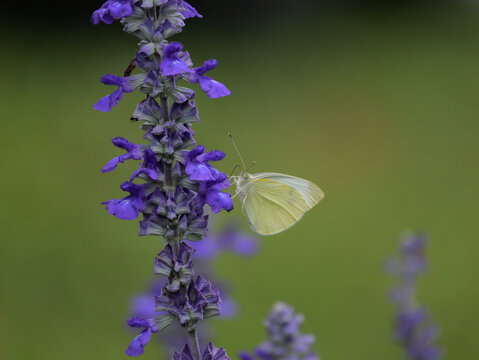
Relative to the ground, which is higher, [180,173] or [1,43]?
[1,43]

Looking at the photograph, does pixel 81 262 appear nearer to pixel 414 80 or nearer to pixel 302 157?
pixel 302 157

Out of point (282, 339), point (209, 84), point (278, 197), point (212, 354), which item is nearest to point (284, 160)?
point (278, 197)

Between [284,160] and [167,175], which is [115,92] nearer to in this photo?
[167,175]

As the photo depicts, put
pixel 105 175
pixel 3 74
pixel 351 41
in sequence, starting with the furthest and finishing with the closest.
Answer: pixel 351 41
pixel 3 74
pixel 105 175

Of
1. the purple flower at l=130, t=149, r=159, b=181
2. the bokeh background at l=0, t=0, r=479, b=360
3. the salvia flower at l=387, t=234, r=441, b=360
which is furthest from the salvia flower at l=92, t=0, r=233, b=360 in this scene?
the bokeh background at l=0, t=0, r=479, b=360

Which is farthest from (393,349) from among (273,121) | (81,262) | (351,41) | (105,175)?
(351,41)

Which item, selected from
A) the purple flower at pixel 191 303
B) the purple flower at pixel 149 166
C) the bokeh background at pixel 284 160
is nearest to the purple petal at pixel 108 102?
the purple flower at pixel 149 166
